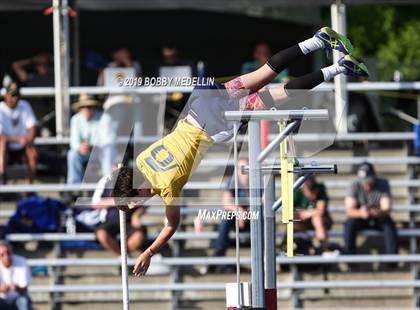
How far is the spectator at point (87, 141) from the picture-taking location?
1366cm

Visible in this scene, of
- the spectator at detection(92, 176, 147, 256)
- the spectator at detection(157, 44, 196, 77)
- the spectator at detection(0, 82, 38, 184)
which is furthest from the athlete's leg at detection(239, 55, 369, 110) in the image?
the spectator at detection(0, 82, 38, 184)

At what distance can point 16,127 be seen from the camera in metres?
14.0

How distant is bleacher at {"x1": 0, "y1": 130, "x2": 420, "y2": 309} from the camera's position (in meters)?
13.9

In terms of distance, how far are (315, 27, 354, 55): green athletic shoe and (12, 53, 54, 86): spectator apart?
5.63 m

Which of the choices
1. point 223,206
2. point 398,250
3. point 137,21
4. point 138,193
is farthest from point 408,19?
point 138,193

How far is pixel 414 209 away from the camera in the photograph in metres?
14.2

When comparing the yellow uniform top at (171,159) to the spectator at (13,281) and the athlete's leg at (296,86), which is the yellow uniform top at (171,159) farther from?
the spectator at (13,281)

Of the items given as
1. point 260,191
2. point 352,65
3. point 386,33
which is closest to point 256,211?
point 260,191

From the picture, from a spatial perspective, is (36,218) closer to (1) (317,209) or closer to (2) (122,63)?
(2) (122,63)

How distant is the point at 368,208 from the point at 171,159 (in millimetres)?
4351

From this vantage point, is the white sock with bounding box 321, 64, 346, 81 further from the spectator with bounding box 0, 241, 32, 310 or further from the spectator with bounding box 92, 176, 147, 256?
the spectator with bounding box 0, 241, 32, 310

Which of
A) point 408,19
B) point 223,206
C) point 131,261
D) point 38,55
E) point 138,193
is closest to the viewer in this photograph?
point 138,193

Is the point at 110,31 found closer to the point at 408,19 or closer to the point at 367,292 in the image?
the point at 367,292

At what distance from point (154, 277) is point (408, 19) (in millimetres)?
15219
